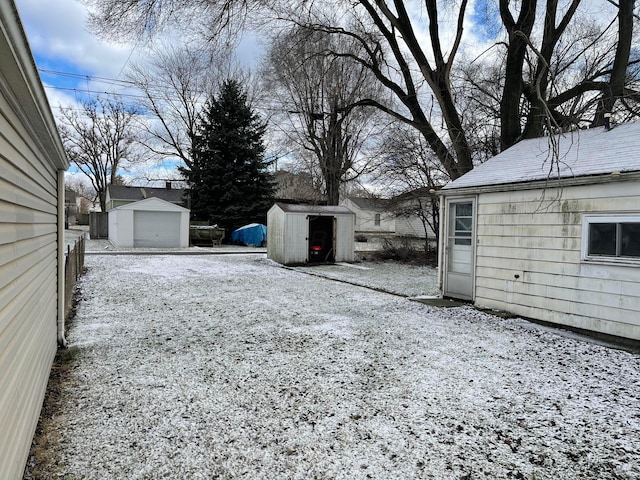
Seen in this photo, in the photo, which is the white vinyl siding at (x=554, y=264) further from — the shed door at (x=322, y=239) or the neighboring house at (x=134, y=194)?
the neighboring house at (x=134, y=194)

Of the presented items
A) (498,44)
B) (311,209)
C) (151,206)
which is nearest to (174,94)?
(151,206)

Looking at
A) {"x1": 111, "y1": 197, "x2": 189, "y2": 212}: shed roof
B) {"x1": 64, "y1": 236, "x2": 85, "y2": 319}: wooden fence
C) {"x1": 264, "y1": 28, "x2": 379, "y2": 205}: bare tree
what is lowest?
{"x1": 64, "y1": 236, "x2": 85, "y2": 319}: wooden fence

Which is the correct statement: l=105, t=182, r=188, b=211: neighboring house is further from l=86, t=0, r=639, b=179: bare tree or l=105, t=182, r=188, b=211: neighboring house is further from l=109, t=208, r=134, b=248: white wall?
l=86, t=0, r=639, b=179: bare tree

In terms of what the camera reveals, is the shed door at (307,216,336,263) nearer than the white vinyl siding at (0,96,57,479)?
No

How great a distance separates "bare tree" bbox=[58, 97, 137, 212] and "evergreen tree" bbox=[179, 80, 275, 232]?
9768 mm

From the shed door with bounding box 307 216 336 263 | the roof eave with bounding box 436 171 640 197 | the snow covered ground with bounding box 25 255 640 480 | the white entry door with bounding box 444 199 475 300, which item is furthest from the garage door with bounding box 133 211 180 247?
the roof eave with bounding box 436 171 640 197

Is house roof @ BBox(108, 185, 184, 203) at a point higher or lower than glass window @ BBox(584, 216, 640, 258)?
higher

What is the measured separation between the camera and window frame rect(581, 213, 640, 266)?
4.92 m

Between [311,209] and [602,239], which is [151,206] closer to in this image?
[311,209]

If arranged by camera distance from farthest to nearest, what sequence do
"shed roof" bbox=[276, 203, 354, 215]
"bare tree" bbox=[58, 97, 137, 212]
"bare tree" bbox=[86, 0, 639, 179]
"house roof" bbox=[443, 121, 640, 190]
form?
"bare tree" bbox=[58, 97, 137, 212]
"shed roof" bbox=[276, 203, 354, 215]
"bare tree" bbox=[86, 0, 639, 179]
"house roof" bbox=[443, 121, 640, 190]

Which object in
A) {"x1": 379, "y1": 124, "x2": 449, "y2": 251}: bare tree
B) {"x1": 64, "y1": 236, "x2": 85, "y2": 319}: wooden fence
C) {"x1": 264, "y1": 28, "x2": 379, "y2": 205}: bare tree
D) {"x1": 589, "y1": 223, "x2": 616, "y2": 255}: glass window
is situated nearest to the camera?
{"x1": 589, "y1": 223, "x2": 616, "y2": 255}: glass window

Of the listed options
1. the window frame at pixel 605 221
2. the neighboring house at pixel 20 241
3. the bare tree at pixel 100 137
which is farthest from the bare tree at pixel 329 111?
the bare tree at pixel 100 137

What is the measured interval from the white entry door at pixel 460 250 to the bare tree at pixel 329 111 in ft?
35.1

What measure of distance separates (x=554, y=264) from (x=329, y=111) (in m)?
→ 15.1
